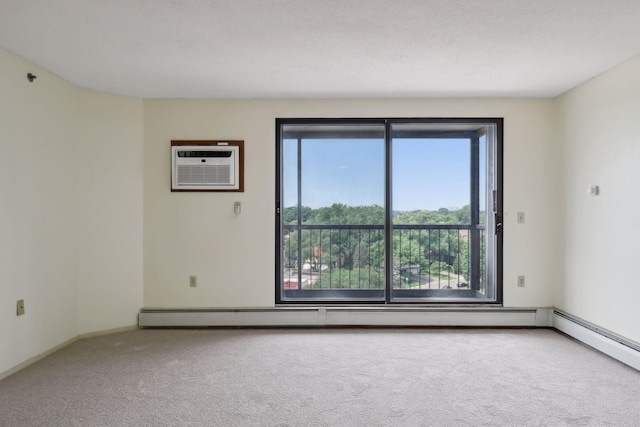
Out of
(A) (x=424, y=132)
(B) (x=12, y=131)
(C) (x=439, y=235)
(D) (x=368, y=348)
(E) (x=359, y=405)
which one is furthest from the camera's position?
(C) (x=439, y=235)

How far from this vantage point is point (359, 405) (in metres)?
2.53

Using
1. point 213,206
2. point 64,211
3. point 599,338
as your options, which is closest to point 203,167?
point 213,206

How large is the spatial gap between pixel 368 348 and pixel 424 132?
104 inches

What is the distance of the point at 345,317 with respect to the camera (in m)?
4.23

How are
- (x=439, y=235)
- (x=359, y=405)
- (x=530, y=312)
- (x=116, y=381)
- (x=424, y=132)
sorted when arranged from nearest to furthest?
(x=359, y=405) → (x=116, y=381) → (x=530, y=312) → (x=424, y=132) → (x=439, y=235)

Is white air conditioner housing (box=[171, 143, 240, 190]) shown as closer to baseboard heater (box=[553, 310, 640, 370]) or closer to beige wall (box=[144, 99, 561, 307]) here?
beige wall (box=[144, 99, 561, 307])

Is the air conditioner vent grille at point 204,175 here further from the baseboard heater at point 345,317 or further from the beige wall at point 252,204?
the baseboard heater at point 345,317

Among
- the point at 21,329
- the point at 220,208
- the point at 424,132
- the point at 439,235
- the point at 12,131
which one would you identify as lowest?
the point at 21,329

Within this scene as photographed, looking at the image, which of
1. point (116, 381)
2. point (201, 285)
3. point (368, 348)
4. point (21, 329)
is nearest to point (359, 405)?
point (368, 348)

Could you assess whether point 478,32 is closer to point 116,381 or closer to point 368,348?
point 368,348

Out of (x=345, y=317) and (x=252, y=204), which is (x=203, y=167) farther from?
(x=345, y=317)

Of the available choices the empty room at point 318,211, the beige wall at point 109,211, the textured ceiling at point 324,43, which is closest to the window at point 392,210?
the empty room at point 318,211

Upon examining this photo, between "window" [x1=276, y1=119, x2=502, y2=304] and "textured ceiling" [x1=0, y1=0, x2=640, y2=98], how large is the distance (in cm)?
87

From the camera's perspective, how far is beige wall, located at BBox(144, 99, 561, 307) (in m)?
4.27
